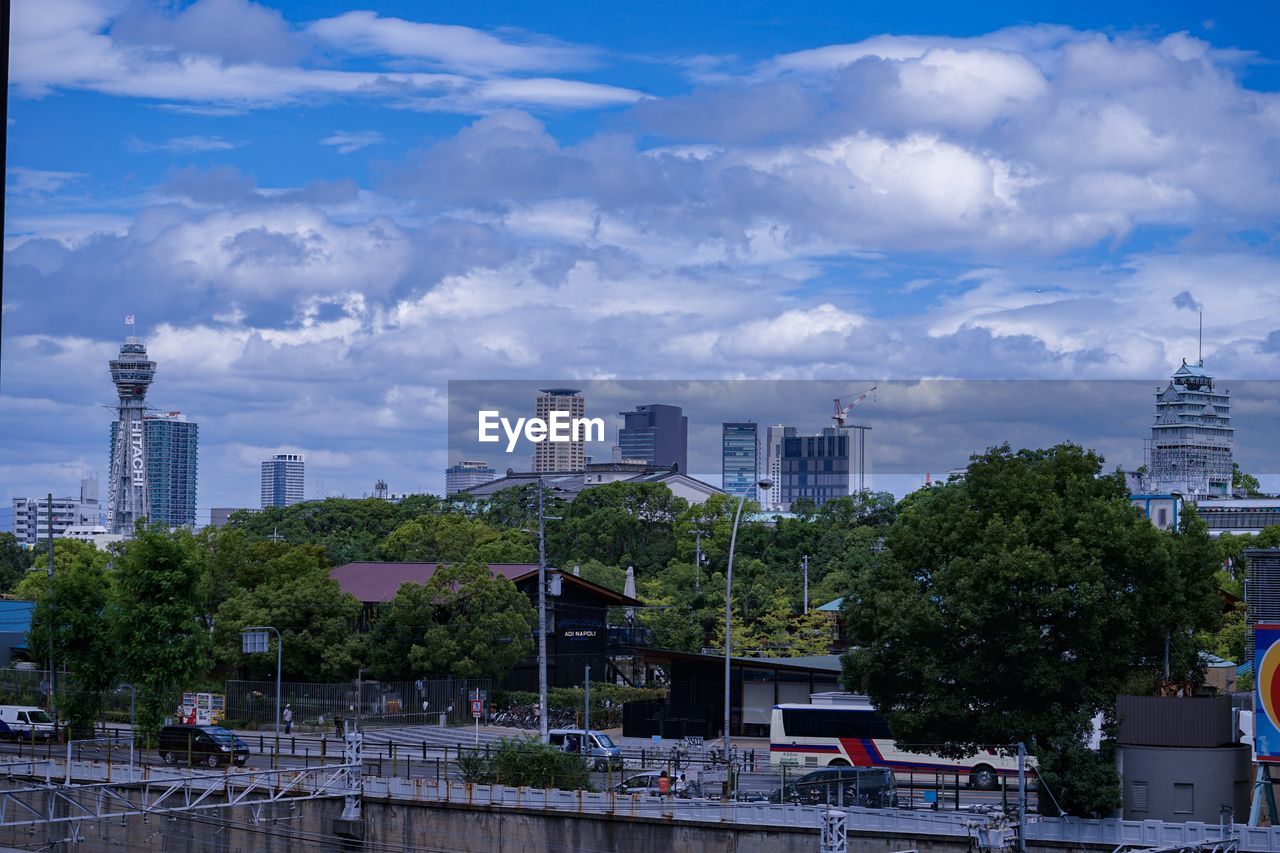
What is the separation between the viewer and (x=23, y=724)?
177 feet

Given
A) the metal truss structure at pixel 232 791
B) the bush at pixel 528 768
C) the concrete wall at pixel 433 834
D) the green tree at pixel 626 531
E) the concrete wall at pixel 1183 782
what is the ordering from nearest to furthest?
1. the concrete wall at pixel 1183 782
2. the concrete wall at pixel 433 834
3. the metal truss structure at pixel 232 791
4. the bush at pixel 528 768
5. the green tree at pixel 626 531

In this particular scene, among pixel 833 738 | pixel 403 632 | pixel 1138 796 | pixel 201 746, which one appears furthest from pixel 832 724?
pixel 403 632

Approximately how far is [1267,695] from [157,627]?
34.3m

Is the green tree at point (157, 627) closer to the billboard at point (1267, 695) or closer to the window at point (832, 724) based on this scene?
the window at point (832, 724)

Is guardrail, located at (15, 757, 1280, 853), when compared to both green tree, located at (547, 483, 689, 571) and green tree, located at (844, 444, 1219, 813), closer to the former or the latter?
green tree, located at (844, 444, 1219, 813)

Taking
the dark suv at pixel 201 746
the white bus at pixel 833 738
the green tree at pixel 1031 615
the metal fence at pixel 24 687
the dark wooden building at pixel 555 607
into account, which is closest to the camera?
the green tree at pixel 1031 615

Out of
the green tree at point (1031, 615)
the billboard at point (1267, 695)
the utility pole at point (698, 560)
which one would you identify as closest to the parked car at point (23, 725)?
the green tree at point (1031, 615)

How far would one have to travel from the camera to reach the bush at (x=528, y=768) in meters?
39.2

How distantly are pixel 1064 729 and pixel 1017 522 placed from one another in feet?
17.7

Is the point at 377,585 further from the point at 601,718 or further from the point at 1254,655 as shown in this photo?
the point at 1254,655

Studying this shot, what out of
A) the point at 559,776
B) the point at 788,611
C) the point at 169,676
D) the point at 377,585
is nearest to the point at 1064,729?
the point at 559,776

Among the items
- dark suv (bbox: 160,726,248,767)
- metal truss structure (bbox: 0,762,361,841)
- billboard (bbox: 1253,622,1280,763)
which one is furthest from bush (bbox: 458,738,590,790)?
A: billboard (bbox: 1253,622,1280,763)

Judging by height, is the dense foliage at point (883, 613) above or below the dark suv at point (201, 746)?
above

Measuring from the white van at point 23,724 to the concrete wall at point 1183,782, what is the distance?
3714 cm
